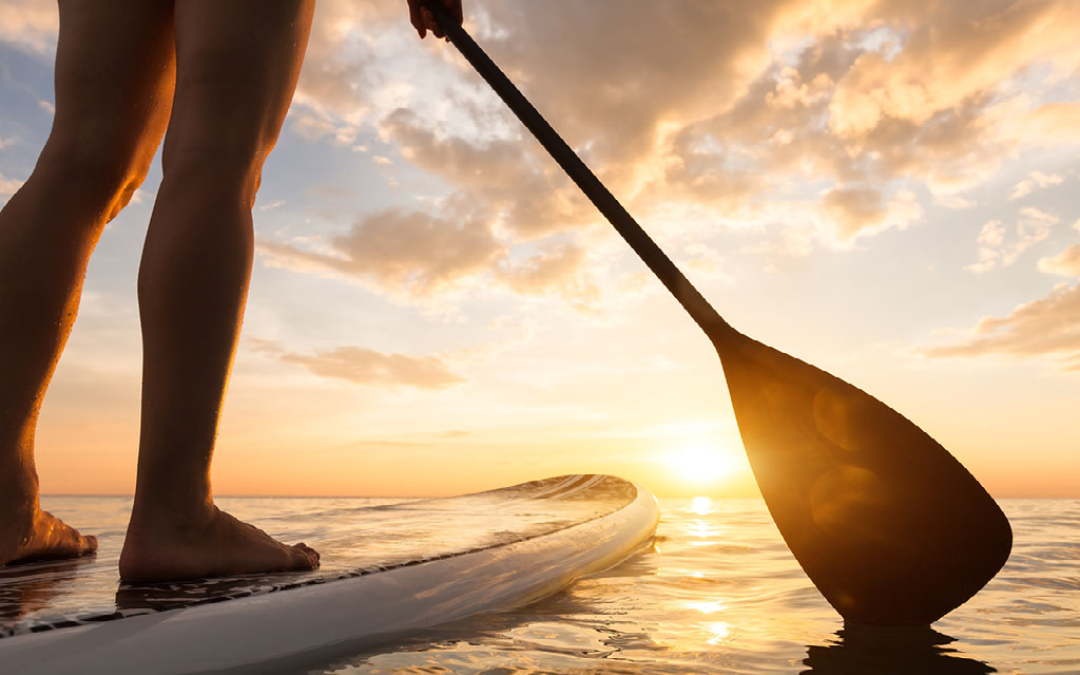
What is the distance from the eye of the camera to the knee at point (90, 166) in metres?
1.48

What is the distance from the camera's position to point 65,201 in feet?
A: 4.85

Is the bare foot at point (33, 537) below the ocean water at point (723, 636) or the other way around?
the other way around

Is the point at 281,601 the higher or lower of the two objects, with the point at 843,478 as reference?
lower

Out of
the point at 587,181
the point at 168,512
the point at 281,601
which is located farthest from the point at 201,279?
the point at 587,181

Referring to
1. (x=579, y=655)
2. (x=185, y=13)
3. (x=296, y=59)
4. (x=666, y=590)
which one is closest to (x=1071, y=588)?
(x=666, y=590)

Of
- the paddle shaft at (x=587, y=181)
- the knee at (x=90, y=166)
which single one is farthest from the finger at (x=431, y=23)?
the knee at (x=90, y=166)

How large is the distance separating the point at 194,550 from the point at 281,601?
9.3 inches

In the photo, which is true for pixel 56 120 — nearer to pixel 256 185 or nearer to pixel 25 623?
pixel 256 185

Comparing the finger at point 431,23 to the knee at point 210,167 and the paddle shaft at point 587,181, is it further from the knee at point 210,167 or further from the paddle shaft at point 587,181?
the knee at point 210,167

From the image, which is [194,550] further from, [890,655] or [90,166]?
[890,655]

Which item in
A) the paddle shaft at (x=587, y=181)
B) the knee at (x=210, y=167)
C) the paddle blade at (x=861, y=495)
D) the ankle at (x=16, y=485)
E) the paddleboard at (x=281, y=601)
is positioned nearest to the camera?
the paddleboard at (x=281, y=601)

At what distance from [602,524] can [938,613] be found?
56.5 inches

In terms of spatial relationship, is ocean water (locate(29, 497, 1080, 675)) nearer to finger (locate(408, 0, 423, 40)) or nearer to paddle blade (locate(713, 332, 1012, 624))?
paddle blade (locate(713, 332, 1012, 624))

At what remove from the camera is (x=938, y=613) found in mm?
1613
